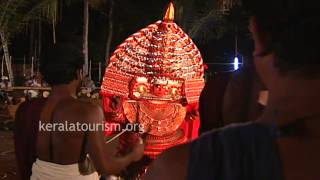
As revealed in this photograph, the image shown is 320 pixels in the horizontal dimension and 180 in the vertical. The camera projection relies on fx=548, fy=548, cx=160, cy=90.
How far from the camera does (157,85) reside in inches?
244

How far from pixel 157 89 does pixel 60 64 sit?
2878 millimetres

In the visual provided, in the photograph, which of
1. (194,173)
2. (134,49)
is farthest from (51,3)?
(194,173)

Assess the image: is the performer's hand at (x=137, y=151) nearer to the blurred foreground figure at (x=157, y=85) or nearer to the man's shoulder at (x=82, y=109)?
the man's shoulder at (x=82, y=109)

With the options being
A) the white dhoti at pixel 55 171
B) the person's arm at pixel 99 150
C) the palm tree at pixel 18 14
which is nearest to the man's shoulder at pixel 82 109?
the person's arm at pixel 99 150

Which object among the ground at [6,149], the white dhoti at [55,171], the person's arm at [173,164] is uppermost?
the person's arm at [173,164]

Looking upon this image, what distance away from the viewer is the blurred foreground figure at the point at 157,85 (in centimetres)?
616

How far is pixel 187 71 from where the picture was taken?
627cm

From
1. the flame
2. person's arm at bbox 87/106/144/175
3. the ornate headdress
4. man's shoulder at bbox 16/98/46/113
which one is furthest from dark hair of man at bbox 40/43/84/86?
the flame

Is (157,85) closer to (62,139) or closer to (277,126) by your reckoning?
(62,139)

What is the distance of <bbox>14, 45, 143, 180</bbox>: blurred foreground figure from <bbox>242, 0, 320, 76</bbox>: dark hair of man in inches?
83.4

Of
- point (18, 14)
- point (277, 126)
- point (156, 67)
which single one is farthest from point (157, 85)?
point (18, 14)

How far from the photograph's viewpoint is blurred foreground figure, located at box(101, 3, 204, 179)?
616 centimetres

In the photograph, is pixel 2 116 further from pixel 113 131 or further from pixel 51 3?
pixel 113 131

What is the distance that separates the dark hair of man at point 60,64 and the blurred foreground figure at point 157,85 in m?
2.67
